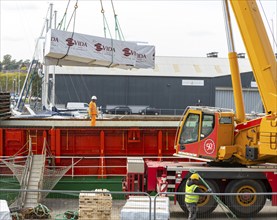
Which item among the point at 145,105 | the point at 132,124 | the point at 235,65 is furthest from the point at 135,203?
the point at 145,105

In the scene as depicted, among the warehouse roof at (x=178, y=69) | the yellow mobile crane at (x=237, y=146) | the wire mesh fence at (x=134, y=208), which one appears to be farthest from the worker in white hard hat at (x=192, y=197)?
the warehouse roof at (x=178, y=69)

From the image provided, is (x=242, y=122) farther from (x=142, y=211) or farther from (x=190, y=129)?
(x=142, y=211)

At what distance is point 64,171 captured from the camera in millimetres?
17688

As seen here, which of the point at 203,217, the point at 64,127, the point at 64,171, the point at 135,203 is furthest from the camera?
the point at 64,127

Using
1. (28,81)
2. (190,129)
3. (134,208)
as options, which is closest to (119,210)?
(190,129)

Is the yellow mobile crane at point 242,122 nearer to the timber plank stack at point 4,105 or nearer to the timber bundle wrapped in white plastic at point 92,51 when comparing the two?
the timber bundle wrapped in white plastic at point 92,51

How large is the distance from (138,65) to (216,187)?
806cm

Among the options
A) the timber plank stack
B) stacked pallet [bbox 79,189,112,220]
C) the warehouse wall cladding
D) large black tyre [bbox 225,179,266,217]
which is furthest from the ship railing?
the warehouse wall cladding

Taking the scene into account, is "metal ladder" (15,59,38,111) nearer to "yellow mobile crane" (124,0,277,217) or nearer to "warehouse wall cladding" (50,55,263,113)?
"warehouse wall cladding" (50,55,263,113)

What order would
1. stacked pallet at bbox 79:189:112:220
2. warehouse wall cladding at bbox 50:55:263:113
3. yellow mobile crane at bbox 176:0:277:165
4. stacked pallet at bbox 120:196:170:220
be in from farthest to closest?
1. warehouse wall cladding at bbox 50:55:263:113
2. yellow mobile crane at bbox 176:0:277:165
3. stacked pallet at bbox 79:189:112:220
4. stacked pallet at bbox 120:196:170:220

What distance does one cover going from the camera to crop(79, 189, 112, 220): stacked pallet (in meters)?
13.4

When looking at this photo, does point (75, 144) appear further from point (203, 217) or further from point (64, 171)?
point (203, 217)

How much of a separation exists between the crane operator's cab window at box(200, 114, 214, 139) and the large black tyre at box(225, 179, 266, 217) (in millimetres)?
1794

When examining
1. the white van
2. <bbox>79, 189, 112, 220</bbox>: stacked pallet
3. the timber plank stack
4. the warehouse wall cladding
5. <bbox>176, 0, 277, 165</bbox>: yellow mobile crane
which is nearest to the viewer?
<bbox>79, 189, 112, 220</bbox>: stacked pallet
